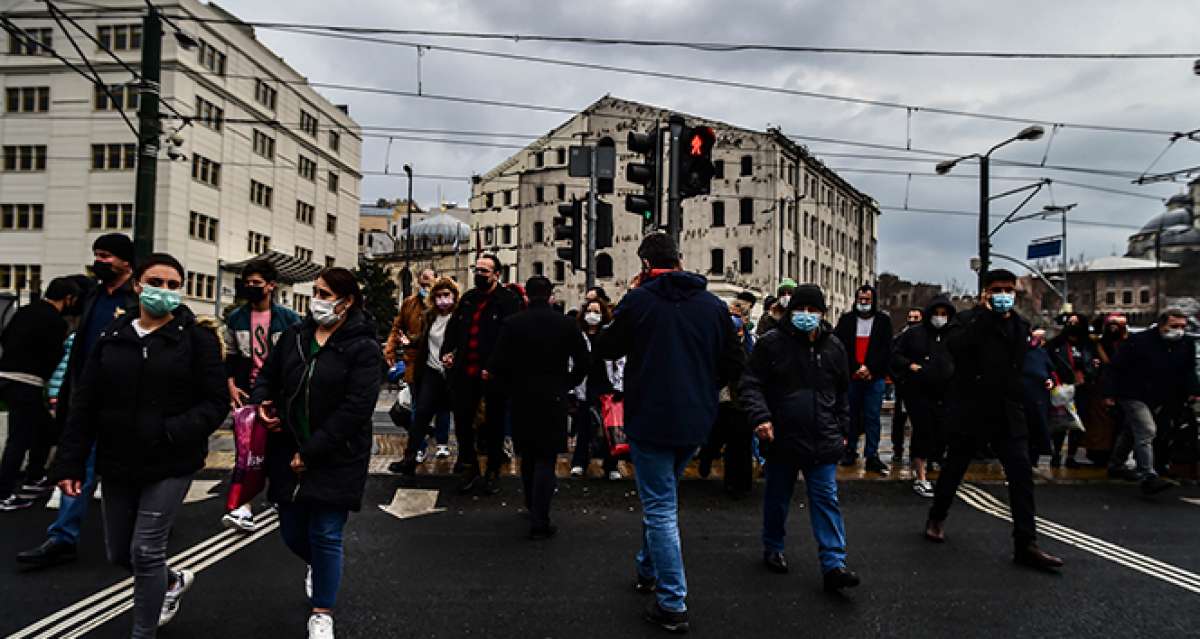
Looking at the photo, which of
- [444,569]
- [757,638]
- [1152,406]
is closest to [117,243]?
[444,569]

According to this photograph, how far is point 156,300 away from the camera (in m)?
3.83

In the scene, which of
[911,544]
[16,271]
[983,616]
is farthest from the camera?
[16,271]

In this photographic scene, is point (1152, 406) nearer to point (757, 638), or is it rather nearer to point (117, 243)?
point (757, 638)

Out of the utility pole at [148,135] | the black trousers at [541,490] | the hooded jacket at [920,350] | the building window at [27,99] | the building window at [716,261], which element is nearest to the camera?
the black trousers at [541,490]

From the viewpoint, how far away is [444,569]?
200 inches

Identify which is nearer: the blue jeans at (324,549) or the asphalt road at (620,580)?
the blue jeans at (324,549)

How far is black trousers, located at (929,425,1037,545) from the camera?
542 centimetres

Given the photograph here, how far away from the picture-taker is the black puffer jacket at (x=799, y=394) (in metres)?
4.94

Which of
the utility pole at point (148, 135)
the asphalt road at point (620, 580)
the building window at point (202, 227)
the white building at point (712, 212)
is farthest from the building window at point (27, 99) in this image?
the asphalt road at point (620, 580)

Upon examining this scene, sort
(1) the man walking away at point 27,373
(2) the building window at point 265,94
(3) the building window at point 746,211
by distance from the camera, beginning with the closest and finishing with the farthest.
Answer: (1) the man walking away at point 27,373 < (2) the building window at point 265,94 < (3) the building window at point 746,211

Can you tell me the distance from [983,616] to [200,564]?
A: 4.76 m

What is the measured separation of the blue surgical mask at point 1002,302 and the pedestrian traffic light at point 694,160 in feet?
11.7

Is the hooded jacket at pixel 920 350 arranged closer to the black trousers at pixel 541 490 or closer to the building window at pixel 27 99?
the black trousers at pixel 541 490

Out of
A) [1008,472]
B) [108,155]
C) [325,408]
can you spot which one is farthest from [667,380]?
[108,155]
